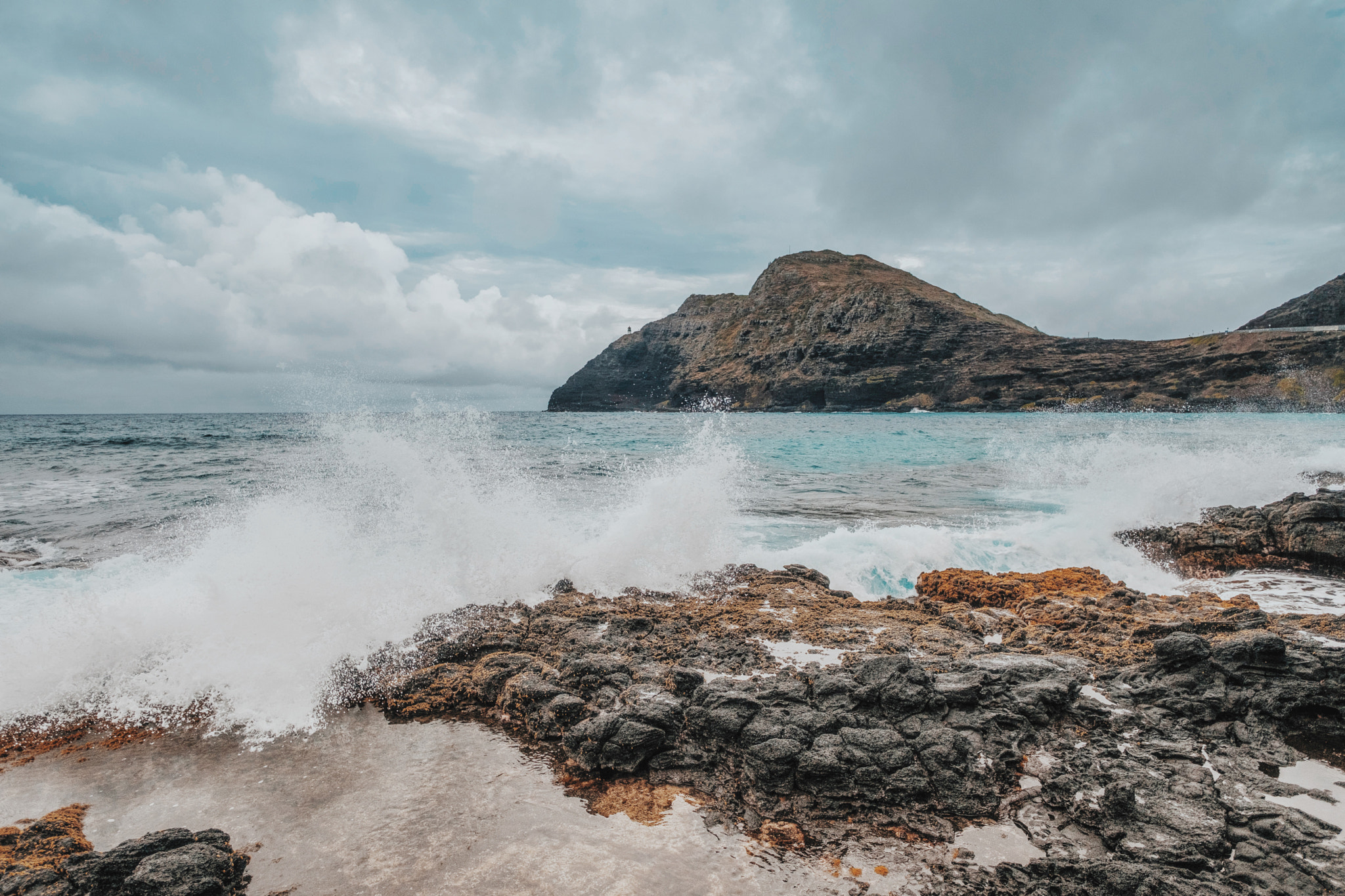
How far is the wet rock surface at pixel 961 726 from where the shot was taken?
9.36 feet

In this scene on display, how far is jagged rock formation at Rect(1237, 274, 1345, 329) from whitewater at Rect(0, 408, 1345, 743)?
11216 cm

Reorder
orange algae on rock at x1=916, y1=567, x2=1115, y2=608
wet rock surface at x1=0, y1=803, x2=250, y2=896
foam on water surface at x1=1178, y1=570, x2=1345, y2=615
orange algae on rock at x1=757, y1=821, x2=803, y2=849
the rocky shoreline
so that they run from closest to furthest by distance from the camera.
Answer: wet rock surface at x1=0, y1=803, x2=250, y2=896, the rocky shoreline, orange algae on rock at x1=757, y1=821, x2=803, y2=849, foam on water surface at x1=1178, y1=570, x2=1345, y2=615, orange algae on rock at x1=916, y1=567, x2=1115, y2=608

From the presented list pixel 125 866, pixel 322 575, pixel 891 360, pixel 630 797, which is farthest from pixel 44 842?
pixel 891 360

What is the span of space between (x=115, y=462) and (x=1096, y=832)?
102 feet

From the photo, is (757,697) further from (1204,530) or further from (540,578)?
(1204,530)

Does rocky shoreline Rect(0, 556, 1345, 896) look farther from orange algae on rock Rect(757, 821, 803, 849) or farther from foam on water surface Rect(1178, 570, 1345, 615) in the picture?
foam on water surface Rect(1178, 570, 1345, 615)

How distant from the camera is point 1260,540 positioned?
8.78m

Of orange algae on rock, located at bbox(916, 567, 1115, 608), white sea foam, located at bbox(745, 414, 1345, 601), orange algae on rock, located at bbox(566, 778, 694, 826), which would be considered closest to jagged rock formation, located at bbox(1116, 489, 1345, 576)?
white sea foam, located at bbox(745, 414, 1345, 601)

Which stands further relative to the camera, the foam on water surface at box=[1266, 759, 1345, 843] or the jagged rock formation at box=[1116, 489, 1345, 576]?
the jagged rock formation at box=[1116, 489, 1345, 576]

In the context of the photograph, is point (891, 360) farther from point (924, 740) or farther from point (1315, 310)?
point (924, 740)

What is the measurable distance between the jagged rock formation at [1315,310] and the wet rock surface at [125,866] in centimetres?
13423

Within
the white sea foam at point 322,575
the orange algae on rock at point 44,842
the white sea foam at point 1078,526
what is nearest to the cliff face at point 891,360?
the white sea foam at point 1078,526

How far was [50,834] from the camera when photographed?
3.12 meters

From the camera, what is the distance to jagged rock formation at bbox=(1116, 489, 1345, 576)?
8227 mm
